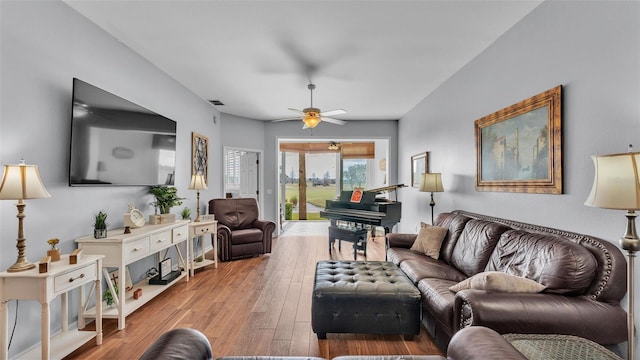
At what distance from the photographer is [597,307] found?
1696mm

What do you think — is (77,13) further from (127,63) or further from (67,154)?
(67,154)

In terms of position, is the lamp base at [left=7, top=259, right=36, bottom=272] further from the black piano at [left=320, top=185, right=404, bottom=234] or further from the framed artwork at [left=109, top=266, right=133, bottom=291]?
the black piano at [left=320, top=185, right=404, bottom=234]

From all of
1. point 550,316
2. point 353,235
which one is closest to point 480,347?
point 550,316

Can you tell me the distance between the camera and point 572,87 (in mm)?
2156

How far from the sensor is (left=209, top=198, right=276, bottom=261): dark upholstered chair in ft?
15.8

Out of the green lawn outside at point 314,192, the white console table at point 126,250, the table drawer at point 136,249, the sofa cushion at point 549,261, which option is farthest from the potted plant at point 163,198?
the green lawn outside at point 314,192

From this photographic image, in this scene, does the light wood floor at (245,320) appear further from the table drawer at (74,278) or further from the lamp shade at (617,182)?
the lamp shade at (617,182)

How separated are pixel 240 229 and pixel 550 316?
14.7 feet

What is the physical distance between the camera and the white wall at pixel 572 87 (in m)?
1.79

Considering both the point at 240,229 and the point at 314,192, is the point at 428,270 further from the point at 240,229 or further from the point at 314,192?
the point at 314,192

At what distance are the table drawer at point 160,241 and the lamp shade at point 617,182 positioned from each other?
11.6ft

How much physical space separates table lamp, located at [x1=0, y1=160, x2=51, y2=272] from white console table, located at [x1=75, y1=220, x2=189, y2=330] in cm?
61

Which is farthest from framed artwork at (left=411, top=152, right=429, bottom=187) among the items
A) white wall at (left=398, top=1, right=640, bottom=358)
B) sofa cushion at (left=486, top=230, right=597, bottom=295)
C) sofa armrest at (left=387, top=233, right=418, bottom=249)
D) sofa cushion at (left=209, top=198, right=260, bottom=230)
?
sofa cushion at (left=209, top=198, right=260, bottom=230)

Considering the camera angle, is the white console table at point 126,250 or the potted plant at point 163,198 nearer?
the white console table at point 126,250
